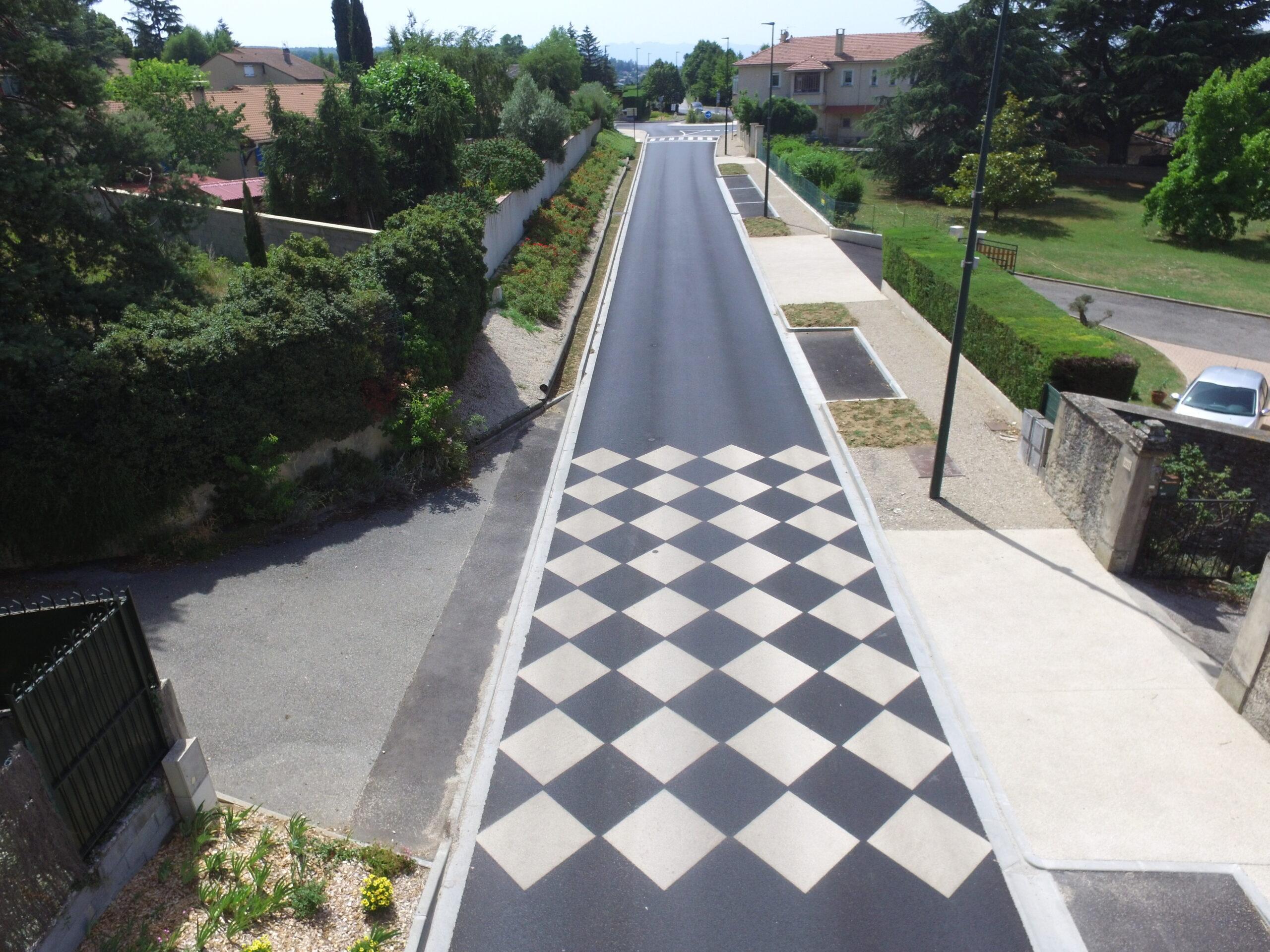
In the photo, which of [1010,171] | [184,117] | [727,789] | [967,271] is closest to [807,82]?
[1010,171]

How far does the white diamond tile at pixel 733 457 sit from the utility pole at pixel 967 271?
3.13 metres

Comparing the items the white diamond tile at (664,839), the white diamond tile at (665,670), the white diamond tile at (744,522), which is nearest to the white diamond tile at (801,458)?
the white diamond tile at (744,522)

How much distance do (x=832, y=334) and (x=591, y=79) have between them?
80634 millimetres

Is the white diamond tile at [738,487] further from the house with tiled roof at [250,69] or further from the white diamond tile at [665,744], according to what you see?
the house with tiled roof at [250,69]

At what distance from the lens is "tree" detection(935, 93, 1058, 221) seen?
3441 centimetres

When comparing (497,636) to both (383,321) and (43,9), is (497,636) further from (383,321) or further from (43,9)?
(43,9)

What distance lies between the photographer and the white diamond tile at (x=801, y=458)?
15.2m

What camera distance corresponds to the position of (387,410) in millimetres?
14391

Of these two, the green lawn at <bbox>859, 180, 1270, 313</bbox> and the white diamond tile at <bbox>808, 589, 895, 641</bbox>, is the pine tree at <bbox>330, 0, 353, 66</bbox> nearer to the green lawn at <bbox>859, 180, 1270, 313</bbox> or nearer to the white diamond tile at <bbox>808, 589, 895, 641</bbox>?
the green lawn at <bbox>859, 180, 1270, 313</bbox>

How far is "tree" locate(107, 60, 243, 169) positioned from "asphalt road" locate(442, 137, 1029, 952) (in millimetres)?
24549

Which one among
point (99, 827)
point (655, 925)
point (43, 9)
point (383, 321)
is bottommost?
point (655, 925)

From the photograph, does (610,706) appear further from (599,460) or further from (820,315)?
(820,315)

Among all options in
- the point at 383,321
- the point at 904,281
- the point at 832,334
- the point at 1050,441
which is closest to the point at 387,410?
the point at 383,321

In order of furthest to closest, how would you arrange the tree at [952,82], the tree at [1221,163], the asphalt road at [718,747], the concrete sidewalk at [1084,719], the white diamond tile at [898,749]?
the tree at [952,82] < the tree at [1221,163] < the white diamond tile at [898,749] < the concrete sidewalk at [1084,719] < the asphalt road at [718,747]
